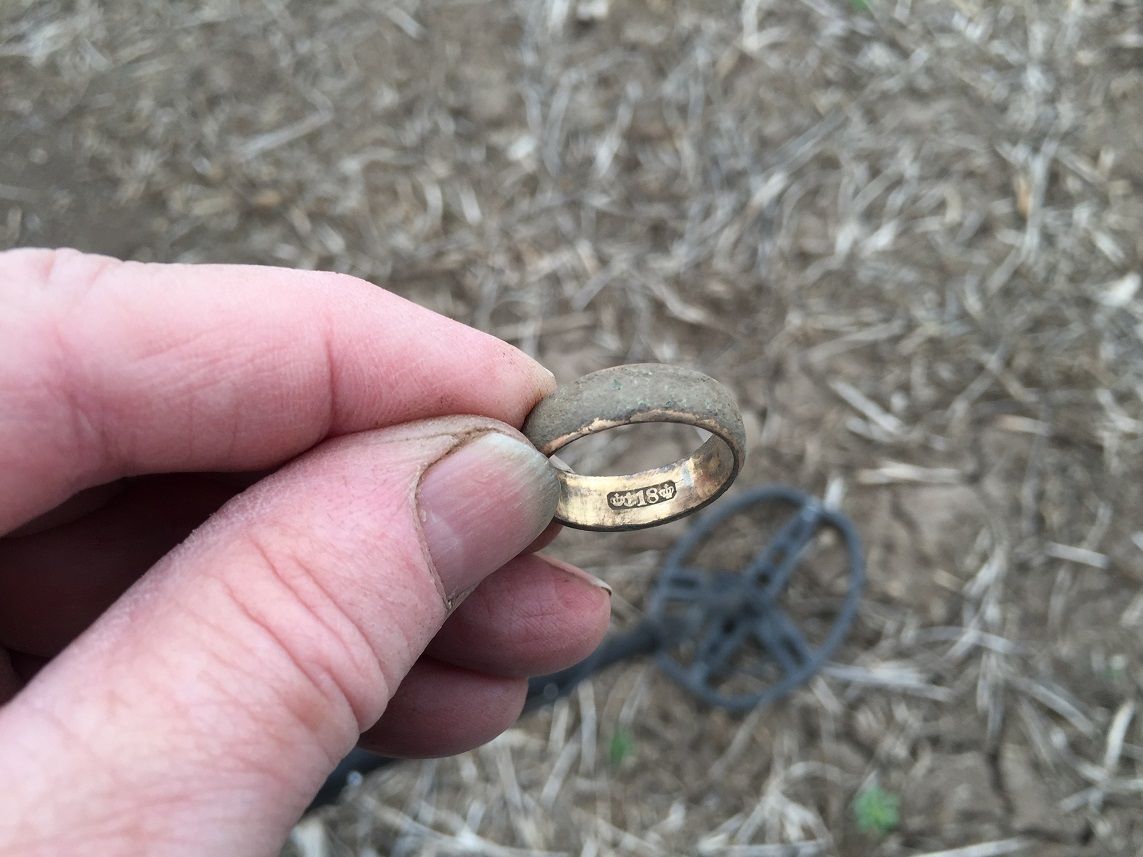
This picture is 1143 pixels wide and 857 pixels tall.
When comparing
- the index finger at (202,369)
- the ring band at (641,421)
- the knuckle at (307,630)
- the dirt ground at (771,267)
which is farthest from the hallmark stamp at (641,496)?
the dirt ground at (771,267)

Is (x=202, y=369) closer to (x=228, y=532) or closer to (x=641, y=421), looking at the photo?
(x=228, y=532)

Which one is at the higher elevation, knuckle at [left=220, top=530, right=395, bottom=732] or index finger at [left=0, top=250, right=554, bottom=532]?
index finger at [left=0, top=250, right=554, bottom=532]

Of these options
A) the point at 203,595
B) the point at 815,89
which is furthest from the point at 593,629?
the point at 815,89

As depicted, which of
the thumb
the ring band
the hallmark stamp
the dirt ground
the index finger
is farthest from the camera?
the dirt ground

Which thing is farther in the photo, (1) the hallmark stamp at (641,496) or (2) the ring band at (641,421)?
(1) the hallmark stamp at (641,496)

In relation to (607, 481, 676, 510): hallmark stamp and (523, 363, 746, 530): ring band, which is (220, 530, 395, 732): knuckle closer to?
(523, 363, 746, 530): ring band

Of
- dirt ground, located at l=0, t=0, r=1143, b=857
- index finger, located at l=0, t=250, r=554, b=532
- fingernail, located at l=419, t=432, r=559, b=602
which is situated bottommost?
dirt ground, located at l=0, t=0, r=1143, b=857

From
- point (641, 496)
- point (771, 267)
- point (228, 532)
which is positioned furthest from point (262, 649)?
point (771, 267)

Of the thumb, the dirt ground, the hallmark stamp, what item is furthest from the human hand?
the dirt ground

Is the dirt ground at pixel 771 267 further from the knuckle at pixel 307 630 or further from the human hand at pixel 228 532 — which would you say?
the knuckle at pixel 307 630
